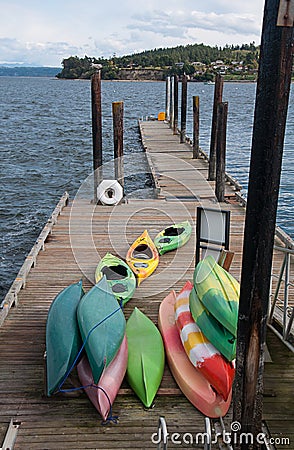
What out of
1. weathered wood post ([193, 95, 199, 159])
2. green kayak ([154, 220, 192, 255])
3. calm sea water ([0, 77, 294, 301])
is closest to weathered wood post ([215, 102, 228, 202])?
green kayak ([154, 220, 192, 255])

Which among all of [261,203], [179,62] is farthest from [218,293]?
[179,62]

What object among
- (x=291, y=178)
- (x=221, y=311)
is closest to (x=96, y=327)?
(x=221, y=311)

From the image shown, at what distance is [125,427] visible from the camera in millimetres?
5371

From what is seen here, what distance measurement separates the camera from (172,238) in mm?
10734

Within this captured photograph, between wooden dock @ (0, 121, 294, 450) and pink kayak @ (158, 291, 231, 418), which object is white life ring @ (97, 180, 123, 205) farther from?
pink kayak @ (158, 291, 231, 418)

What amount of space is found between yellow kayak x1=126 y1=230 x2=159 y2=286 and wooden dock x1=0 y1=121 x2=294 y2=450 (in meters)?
0.18

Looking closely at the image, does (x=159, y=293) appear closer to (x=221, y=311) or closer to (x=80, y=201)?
(x=221, y=311)

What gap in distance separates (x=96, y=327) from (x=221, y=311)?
153 centimetres

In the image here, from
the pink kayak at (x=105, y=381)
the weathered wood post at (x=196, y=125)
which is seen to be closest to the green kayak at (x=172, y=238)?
the pink kayak at (x=105, y=381)

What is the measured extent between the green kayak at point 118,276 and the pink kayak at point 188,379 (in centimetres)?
117

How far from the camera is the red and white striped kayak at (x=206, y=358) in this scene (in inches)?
219

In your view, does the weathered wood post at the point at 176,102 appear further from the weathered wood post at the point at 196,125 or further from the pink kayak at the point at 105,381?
the pink kayak at the point at 105,381

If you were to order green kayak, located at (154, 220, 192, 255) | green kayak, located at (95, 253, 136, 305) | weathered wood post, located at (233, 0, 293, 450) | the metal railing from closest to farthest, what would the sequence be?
1. weathered wood post, located at (233, 0, 293, 450)
2. the metal railing
3. green kayak, located at (95, 253, 136, 305)
4. green kayak, located at (154, 220, 192, 255)

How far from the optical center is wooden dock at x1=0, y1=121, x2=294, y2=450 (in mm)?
5285
